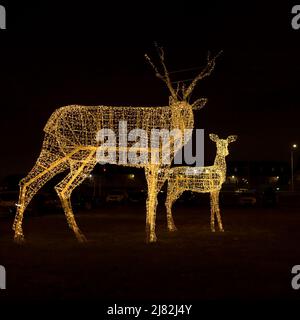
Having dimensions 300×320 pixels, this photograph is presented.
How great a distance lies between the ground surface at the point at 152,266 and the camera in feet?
21.7

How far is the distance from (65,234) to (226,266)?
5915mm

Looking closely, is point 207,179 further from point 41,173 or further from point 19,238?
point 19,238

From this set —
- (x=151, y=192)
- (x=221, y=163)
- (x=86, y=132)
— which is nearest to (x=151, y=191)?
(x=151, y=192)

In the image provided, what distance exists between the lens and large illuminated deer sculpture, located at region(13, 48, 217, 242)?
10.8 metres

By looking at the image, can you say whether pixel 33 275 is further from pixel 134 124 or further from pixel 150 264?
pixel 134 124

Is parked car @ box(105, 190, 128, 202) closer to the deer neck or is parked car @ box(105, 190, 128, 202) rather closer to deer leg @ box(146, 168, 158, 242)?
the deer neck

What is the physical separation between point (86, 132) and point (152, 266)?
3.57 meters

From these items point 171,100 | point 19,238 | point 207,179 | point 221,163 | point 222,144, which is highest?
point 171,100

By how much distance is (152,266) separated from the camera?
836 cm

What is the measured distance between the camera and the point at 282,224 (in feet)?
53.1

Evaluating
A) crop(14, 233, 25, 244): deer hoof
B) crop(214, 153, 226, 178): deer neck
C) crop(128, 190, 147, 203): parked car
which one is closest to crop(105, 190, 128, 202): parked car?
crop(128, 190, 147, 203): parked car

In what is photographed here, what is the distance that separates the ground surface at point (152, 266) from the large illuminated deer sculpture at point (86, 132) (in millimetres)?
1082

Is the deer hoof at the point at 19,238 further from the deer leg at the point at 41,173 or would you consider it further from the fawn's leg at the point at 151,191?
the fawn's leg at the point at 151,191

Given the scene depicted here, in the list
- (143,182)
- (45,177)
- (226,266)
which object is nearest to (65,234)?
(45,177)
